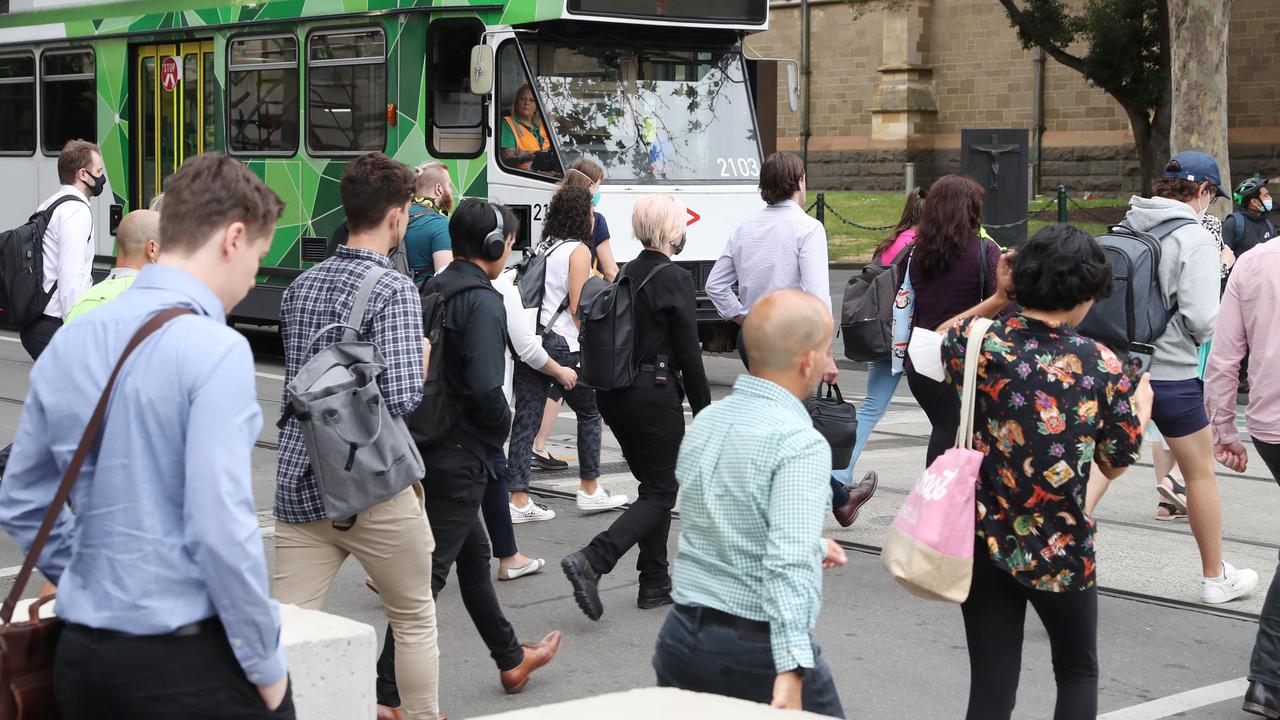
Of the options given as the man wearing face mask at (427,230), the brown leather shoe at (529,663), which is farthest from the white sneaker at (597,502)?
the brown leather shoe at (529,663)

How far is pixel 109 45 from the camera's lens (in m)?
15.9

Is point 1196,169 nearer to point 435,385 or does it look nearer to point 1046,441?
point 1046,441

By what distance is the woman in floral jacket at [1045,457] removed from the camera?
3863 millimetres

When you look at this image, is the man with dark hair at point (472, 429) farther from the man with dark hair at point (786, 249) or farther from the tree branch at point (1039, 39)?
the tree branch at point (1039, 39)

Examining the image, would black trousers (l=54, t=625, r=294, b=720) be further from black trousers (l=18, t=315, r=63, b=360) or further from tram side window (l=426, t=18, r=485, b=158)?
tram side window (l=426, t=18, r=485, b=158)

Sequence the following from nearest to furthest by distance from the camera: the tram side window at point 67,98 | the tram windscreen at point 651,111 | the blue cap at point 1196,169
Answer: the blue cap at point 1196,169, the tram windscreen at point 651,111, the tram side window at point 67,98

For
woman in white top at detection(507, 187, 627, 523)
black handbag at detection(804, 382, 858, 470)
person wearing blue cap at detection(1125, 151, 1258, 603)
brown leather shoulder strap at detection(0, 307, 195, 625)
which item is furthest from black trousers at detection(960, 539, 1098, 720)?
woman in white top at detection(507, 187, 627, 523)

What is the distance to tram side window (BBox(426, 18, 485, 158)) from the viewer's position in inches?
504

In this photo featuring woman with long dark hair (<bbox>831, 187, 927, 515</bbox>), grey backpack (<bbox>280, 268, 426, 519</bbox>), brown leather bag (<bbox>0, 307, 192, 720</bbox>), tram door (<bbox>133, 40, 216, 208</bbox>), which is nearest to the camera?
brown leather bag (<bbox>0, 307, 192, 720</bbox>)

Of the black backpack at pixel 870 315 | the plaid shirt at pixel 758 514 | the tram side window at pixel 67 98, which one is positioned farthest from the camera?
the tram side window at pixel 67 98

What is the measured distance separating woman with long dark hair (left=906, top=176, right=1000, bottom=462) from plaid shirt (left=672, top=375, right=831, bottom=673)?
3206mm

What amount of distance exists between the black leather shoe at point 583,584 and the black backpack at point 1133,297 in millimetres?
2189

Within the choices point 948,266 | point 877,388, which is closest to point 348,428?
point 948,266

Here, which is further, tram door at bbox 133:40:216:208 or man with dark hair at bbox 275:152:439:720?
tram door at bbox 133:40:216:208
